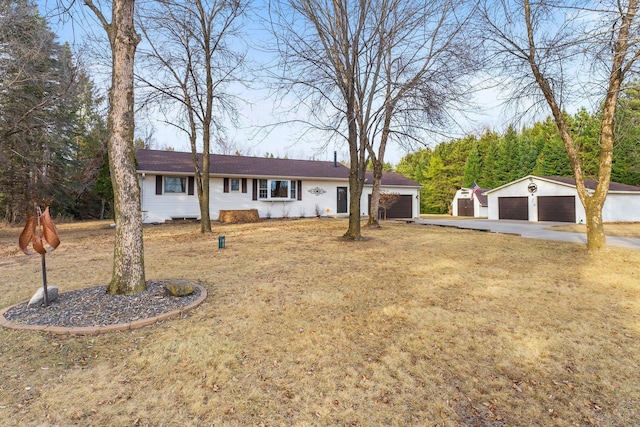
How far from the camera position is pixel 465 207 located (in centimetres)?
3266

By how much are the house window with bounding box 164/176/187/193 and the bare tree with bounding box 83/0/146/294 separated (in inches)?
508

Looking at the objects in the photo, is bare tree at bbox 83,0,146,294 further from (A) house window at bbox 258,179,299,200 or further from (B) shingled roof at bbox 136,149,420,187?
(A) house window at bbox 258,179,299,200

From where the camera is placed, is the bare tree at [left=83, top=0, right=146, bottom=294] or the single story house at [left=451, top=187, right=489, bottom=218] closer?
the bare tree at [left=83, top=0, right=146, bottom=294]

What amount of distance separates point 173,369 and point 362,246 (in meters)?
6.40

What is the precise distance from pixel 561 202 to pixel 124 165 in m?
23.9

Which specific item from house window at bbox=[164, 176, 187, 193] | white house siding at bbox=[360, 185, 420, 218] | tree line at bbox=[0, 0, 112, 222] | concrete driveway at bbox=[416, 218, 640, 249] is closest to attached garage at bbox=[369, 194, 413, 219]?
white house siding at bbox=[360, 185, 420, 218]

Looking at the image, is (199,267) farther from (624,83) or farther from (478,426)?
(624,83)

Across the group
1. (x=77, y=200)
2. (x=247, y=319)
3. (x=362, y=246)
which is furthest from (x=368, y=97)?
(x=77, y=200)

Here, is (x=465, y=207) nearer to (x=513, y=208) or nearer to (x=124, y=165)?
(x=513, y=208)

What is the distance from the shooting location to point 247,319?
143 inches

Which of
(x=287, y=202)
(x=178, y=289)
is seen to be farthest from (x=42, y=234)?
(x=287, y=202)

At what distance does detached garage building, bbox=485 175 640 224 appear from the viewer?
19609 millimetres

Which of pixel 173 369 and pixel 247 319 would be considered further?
pixel 247 319

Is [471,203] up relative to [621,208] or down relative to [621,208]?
up
